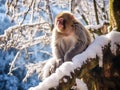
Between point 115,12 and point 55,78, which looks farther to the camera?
point 115,12

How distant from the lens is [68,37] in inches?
174

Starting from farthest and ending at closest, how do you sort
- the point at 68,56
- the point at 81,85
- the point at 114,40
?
1. the point at 68,56
2. the point at 81,85
3. the point at 114,40

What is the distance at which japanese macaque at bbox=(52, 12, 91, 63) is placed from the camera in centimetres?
417

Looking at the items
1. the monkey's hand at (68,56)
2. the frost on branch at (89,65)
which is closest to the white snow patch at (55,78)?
the frost on branch at (89,65)

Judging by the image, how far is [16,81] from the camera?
76.9 ft

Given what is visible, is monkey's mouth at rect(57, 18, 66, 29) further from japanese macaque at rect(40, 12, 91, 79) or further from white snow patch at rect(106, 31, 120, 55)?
white snow patch at rect(106, 31, 120, 55)

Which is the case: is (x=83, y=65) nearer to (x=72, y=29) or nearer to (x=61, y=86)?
(x=61, y=86)

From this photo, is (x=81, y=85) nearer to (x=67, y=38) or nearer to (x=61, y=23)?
(x=61, y=23)

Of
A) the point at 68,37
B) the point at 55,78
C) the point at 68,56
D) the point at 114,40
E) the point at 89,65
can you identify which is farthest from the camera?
the point at 68,37

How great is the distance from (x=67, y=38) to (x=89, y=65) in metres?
1.98

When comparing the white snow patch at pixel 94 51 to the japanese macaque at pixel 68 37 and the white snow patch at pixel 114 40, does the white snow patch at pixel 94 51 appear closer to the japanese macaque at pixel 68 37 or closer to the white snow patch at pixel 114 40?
the white snow patch at pixel 114 40

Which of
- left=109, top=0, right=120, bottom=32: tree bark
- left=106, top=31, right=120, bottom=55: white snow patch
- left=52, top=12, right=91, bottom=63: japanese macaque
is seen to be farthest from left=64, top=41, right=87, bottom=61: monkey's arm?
left=106, top=31, right=120, bottom=55: white snow patch

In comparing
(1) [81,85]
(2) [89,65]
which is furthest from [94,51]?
(1) [81,85]

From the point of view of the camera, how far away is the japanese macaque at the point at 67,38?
164 inches
